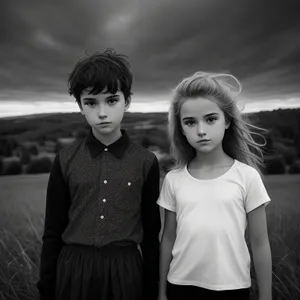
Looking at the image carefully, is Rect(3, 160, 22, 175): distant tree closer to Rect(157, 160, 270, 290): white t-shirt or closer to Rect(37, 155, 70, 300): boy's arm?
Rect(37, 155, 70, 300): boy's arm

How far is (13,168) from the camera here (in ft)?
7.44

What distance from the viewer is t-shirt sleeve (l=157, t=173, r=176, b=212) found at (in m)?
1.43

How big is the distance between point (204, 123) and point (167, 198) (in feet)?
1.06

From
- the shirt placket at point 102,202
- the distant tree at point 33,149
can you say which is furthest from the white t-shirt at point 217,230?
the distant tree at point 33,149

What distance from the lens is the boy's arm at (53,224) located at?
4.70 feet

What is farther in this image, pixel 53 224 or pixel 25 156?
pixel 25 156

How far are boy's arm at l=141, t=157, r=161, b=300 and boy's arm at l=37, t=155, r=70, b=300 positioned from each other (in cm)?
30

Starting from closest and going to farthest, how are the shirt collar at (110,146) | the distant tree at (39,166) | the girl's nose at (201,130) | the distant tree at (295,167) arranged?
the girl's nose at (201,130) → the shirt collar at (110,146) → the distant tree at (295,167) → the distant tree at (39,166)

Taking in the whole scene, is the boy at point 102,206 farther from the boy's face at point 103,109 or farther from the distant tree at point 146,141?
the distant tree at point 146,141

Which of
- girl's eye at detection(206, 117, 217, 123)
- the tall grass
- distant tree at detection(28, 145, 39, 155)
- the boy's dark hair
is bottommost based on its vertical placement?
the tall grass

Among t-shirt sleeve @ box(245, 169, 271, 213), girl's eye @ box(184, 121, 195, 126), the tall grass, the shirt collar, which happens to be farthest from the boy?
the tall grass

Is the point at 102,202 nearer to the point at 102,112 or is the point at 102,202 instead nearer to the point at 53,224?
the point at 53,224

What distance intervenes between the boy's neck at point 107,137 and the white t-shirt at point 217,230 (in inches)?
13.0

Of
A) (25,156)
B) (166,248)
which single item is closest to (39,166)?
(25,156)
